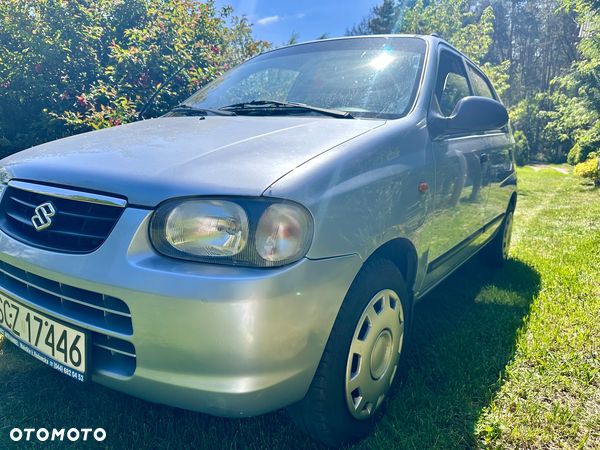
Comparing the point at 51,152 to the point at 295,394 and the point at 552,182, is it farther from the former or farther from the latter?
the point at 552,182

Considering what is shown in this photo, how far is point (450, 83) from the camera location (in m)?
2.53

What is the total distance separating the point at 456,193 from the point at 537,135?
2833 centimetres

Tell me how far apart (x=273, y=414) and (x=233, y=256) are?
0.90m

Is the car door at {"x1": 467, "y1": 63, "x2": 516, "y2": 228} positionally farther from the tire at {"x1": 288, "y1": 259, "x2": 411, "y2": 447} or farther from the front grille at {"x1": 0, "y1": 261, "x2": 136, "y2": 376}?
the front grille at {"x1": 0, "y1": 261, "x2": 136, "y2": 376}

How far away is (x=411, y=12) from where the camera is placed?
45.4 feet

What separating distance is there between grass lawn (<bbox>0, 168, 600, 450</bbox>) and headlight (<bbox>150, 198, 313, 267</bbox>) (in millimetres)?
815

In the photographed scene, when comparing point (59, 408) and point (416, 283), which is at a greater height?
point (416, 283)

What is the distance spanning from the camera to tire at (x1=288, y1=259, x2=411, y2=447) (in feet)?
4.72

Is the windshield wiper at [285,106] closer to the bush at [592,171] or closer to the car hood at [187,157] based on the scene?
the car hood at [187,157]

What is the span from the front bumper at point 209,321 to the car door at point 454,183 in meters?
0.96

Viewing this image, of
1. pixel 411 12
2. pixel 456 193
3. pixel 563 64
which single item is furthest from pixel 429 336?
pixel 563 64

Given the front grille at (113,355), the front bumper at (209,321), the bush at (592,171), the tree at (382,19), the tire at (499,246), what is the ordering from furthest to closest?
the tree at (382,19) → the bush at (592,171) → the tire at (499,246) → the front grille at (113,355) → the front bumper at (209,321)

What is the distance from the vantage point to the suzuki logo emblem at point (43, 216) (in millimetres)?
1462

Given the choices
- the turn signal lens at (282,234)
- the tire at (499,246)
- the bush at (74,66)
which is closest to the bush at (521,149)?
the tire at (499,246)
